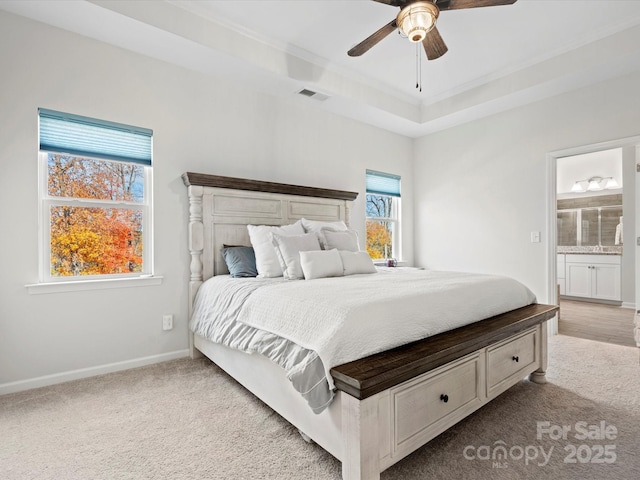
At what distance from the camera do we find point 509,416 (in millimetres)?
1960

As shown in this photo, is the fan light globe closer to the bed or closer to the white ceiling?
the white ceiling

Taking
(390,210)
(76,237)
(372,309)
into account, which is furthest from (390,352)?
(390,210)

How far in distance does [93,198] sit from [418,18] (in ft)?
8.85

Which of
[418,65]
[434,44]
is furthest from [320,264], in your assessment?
[418,65]

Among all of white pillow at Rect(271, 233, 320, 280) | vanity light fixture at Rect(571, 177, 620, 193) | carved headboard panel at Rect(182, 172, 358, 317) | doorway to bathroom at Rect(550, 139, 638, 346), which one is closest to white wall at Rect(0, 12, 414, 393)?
carved headboard panel at Rect(182, 172, 358, 317)

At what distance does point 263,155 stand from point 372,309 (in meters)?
2.51

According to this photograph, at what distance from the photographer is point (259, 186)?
3.38m

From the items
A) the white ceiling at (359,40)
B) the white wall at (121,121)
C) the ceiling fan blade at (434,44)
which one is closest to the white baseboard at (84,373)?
the white wall at (121,121)

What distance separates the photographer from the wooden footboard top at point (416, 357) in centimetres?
128

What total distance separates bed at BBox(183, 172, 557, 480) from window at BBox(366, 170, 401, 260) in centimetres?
232

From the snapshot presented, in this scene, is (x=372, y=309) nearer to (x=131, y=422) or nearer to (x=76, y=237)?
(x=131, y=422)

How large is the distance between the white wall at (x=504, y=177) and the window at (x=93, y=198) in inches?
146

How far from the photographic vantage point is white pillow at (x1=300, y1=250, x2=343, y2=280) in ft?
8.51

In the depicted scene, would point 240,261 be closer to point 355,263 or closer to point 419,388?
point 355,263
